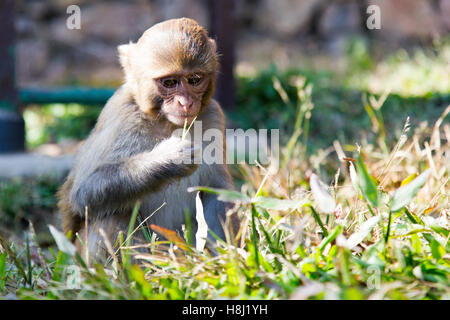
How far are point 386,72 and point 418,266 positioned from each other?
7.89 meters

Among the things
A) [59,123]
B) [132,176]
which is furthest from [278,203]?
[59,123]

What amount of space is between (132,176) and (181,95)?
1.99ft

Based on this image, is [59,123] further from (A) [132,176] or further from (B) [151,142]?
(A) [132,176]

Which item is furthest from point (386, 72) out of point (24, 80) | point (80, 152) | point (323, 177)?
point (24, 80)

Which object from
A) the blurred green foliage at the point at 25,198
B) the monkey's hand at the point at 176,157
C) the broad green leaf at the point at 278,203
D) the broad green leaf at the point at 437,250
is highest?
the monkey's hand at the point at 176,157

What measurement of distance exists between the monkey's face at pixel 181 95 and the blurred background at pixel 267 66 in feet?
5.28

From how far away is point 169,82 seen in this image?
12.0ft

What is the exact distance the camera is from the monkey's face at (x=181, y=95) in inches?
140

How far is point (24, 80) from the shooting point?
12414mm

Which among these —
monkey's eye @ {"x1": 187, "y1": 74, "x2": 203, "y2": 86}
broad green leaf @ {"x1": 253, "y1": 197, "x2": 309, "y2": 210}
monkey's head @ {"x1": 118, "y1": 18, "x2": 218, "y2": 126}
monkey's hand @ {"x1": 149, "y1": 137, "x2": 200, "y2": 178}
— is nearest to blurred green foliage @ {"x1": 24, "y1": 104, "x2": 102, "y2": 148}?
monkey's head @ {"x1": 118, "y1": 18, "x2": 218, "y2": 126}

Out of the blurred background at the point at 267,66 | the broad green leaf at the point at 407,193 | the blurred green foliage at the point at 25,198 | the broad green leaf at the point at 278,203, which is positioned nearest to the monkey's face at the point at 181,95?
the broad green leaf at the point at 278,203

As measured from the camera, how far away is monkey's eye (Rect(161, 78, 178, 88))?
3.63 meters

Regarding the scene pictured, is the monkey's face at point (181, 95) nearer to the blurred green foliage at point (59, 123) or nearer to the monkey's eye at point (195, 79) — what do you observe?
the monkey's eye at point (195, 79)
